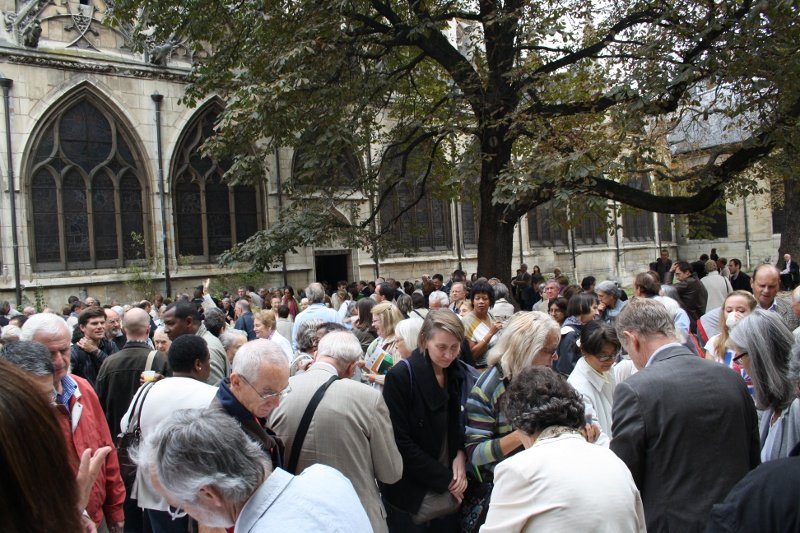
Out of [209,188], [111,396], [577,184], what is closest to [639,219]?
[209,188]

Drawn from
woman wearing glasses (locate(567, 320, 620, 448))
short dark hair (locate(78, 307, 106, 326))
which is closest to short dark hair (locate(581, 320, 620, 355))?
woman wearing glasses (locate(567, 320, 620, 448))

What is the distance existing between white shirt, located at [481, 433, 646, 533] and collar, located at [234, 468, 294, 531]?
788 millimetres

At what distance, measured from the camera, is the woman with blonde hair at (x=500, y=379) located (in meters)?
3.78

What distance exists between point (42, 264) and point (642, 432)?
729 inches

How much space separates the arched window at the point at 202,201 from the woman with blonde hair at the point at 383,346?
600 inches

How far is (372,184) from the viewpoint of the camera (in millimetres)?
15562

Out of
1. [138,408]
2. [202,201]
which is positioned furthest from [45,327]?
[202,201]

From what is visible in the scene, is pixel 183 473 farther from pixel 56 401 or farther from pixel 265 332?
pixel 265 332

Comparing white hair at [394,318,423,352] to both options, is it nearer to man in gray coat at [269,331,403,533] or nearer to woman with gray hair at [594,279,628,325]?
man in gray coat at [269,331,403,533]

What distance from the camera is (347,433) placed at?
3.34m

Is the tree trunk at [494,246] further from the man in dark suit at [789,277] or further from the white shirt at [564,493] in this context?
the white shirt at [564,493]

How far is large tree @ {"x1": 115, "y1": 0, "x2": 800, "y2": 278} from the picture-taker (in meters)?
10.5

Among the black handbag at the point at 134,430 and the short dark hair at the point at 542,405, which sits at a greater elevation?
the short dark hair at the point at 542,405

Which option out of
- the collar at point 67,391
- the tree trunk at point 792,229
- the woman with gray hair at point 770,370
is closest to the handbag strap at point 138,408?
the collar at point 67,391
